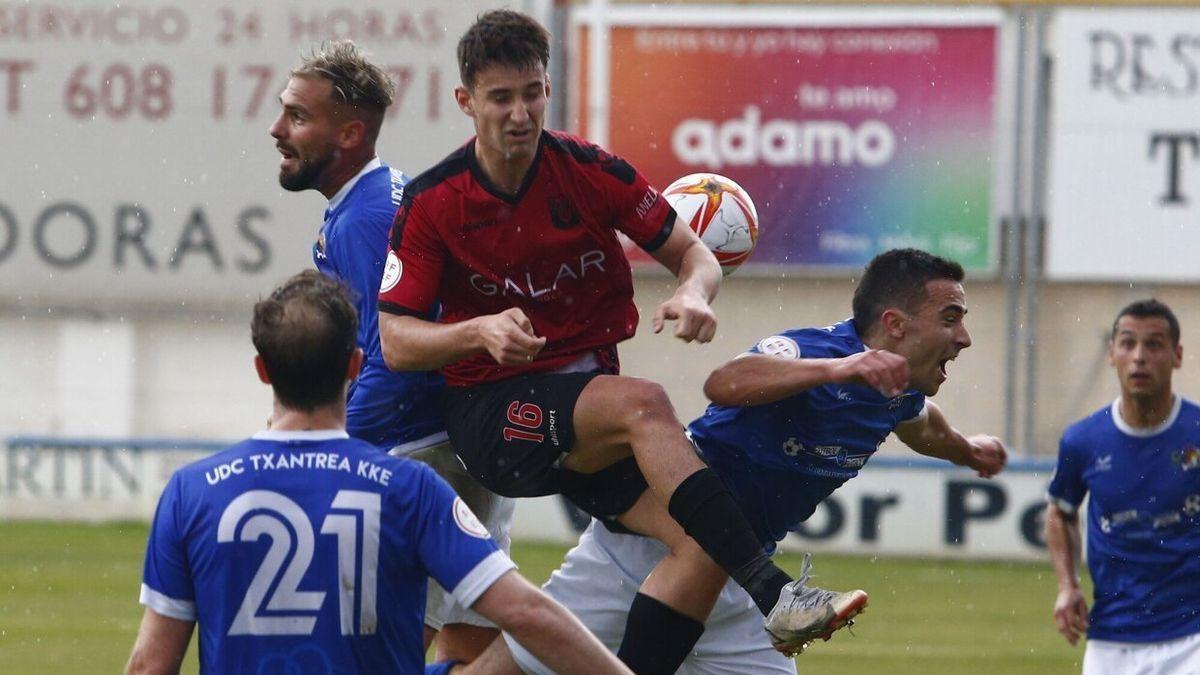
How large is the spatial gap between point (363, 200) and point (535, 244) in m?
0.78

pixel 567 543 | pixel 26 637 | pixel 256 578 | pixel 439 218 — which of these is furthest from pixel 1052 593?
pixel 256 578

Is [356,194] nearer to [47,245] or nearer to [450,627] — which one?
[450,627]

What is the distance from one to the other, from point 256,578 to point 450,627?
2597 millimetres

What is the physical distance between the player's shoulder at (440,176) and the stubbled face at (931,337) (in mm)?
1477

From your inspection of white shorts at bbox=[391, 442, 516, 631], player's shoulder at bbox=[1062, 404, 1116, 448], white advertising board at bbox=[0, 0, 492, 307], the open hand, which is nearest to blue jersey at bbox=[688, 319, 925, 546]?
the open hand

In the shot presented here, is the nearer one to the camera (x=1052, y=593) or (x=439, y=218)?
(x=439, y=218)

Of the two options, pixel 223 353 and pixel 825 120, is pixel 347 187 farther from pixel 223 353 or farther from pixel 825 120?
pixel 223 353

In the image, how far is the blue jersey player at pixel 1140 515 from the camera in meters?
7.86

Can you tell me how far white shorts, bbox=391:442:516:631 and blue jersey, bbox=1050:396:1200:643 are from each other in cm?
273

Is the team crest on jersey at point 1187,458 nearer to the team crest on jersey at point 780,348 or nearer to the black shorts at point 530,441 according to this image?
the team crest on jersey at point 780,348

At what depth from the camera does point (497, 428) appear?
595 cm

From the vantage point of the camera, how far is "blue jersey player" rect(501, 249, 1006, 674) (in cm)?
588

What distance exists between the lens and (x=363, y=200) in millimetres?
6406

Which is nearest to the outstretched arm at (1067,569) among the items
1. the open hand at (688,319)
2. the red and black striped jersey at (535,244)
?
the red and black striped jersey at (535,244)
